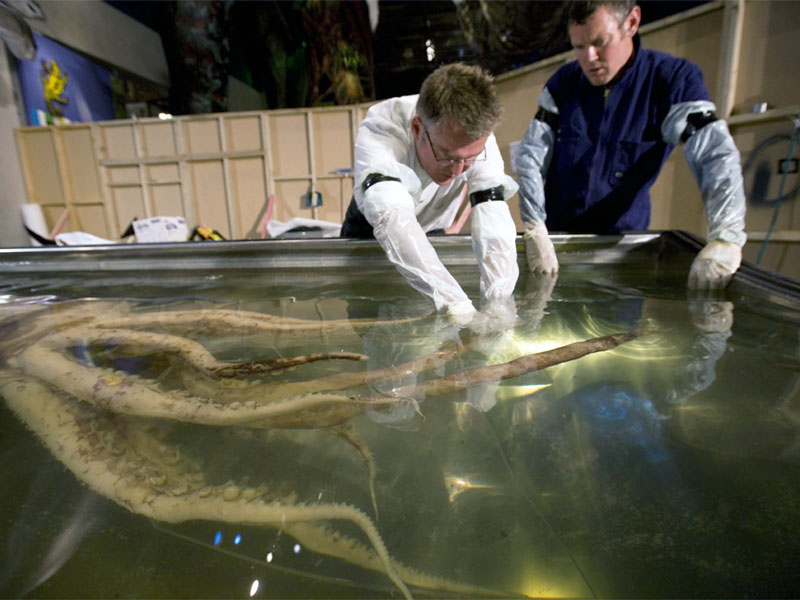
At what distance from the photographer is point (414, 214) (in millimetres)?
1658

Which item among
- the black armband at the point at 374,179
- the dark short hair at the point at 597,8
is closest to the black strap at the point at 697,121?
the dark short hair at the point at 597,8

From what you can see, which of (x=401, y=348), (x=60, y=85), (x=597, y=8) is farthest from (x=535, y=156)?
(x=60, y=85)

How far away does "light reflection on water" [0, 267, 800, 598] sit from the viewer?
1.49ft

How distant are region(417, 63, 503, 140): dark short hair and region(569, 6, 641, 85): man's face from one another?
0.68 m

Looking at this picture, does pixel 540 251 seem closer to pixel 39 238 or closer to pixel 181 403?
pixel 181 403

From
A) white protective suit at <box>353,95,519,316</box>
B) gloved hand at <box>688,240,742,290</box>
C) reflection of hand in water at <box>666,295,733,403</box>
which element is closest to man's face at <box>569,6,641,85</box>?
white protective suit at <box>353,95,519,316</box>

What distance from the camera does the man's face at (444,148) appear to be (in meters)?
1.40

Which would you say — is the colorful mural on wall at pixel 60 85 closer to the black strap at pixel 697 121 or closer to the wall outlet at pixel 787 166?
the black strap at pixel 697 121

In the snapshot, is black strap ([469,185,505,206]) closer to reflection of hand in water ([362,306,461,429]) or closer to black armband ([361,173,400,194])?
black armband ([361,173,400,194])

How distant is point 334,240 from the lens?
196cm

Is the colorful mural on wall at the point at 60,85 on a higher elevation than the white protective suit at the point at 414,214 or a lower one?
higher

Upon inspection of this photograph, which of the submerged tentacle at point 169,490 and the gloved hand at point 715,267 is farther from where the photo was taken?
the gloved hand at point 715,267

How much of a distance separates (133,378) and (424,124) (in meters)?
1.22

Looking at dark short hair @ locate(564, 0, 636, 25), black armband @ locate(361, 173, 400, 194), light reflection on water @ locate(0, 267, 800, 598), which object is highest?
dark short hair @ locate(564, 0, 636, 25)
